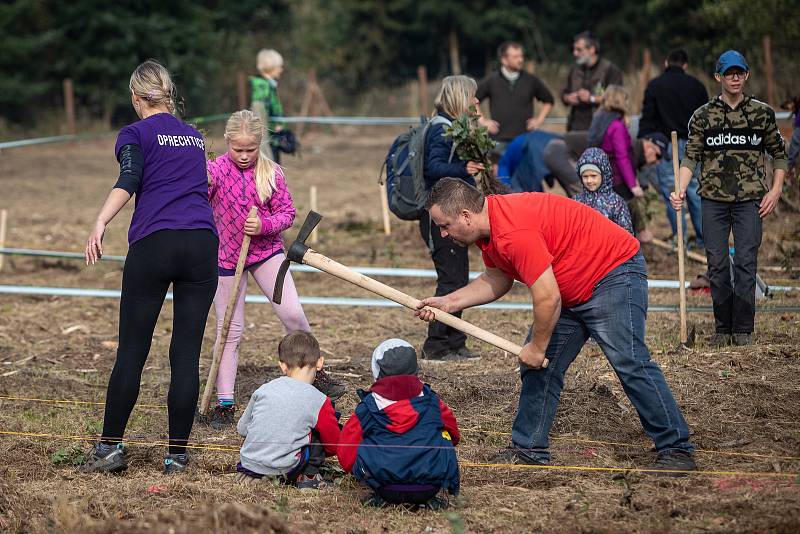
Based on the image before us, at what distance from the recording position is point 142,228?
5207mm

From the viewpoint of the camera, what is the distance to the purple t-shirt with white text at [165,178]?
520cm

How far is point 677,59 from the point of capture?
418 inches

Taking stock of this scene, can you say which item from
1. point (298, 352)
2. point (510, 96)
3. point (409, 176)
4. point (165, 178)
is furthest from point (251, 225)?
point (510, 96)

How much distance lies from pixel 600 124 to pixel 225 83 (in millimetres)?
25394

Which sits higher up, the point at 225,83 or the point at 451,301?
the point at 225,83

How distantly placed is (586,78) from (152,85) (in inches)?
299

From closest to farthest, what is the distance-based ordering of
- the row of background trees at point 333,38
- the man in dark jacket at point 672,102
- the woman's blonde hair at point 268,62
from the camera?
1. the man in dark jacket at point 672,102
2. the woman's blonde hair at point 268,62
3. the row of background trees at point 333,38

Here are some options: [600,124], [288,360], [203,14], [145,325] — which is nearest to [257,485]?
[288,360]

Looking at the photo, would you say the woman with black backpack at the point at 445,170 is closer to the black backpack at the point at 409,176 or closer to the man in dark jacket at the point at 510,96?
the black backpack at the point at 409,176

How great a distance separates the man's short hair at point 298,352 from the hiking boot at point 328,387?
3.67ft

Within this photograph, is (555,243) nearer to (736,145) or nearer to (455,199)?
(455,199)

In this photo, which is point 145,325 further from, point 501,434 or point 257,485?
point 501,434

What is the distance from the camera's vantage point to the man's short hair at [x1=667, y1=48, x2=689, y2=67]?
1058 cm

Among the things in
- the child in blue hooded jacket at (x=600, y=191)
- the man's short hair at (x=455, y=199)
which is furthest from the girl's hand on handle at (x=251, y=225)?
the child in blue hooded jacket at (x=600, y=191)
